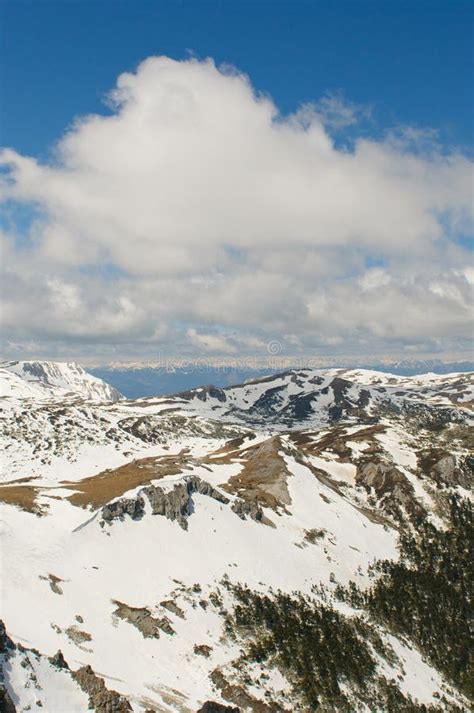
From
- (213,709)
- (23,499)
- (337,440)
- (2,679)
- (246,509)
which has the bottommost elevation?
(337,440)

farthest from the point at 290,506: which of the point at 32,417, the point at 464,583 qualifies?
the point at 32,417

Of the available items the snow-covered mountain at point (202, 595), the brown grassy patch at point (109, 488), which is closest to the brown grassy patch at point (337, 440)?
the snow-covered mountain at point (202, 595)

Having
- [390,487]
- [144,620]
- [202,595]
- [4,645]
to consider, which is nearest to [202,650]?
[144,620]

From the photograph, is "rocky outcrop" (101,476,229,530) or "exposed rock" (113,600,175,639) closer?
"exposed rock" (113,600,175,639)

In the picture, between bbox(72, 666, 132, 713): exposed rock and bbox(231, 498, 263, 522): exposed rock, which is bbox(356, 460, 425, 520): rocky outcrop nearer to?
bbox(231, 498, 263, 522): exposed rock

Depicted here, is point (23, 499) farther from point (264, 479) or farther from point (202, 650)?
point (264, 479)

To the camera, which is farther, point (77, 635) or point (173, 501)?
point (173, 501)

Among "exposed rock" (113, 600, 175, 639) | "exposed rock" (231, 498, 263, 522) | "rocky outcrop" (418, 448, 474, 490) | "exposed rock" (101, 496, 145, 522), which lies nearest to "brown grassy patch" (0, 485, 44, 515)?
"exposed rock" (101, 496, 145, 522)

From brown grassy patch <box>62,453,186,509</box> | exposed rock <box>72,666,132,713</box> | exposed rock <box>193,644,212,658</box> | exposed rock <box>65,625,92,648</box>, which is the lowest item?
exposed rock <box>193,644,212,658</box>

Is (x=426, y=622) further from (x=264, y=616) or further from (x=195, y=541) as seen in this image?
(x=195, y=541)

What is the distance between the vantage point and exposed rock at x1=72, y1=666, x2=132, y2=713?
28.7 meters

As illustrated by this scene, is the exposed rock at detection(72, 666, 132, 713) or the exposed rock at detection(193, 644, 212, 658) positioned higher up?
the exposed rock at detection(72, 666, 132, 713)

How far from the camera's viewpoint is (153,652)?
144 feet

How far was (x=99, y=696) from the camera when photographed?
1153 inches
